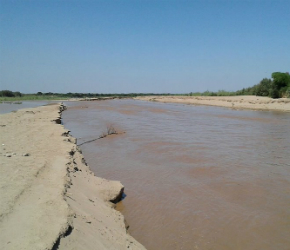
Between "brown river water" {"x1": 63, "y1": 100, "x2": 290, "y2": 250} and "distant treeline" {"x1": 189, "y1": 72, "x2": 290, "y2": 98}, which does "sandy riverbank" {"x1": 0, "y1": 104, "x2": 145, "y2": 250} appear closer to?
"brown river water" {"x1": 63, "y1": 100, "x2": 290, "y2": 250}

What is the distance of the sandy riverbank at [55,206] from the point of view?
7.07 ft

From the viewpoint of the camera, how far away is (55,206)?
2.71 meters

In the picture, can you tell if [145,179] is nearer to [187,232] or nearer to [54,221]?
[187,232]

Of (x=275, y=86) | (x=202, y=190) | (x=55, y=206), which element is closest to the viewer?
(x=55, y=206)

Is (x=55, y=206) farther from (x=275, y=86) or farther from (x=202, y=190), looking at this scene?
(x=275, y=86)

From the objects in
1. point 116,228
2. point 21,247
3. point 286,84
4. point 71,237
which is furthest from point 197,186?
point 286,84

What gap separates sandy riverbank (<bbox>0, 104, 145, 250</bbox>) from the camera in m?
2.15

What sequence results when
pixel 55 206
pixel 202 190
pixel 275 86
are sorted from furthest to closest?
1. pixel 275 86
2. pixel 202 190
3. pixel 55 206

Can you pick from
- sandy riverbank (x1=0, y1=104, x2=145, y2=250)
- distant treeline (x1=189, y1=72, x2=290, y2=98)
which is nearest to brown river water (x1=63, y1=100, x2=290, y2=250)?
sandy riverbank (x1=0, y1=104, x2=145, y2=250)

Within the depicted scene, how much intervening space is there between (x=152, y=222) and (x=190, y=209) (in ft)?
2.38

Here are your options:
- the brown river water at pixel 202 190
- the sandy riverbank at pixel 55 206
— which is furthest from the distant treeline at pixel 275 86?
the sandy riverbank at pixel 55 206

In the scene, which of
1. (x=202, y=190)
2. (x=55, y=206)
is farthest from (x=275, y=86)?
(x=55, y=206)

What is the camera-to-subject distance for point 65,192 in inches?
126

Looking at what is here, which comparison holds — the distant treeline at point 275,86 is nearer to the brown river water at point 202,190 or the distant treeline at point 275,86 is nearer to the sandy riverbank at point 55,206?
the brown river water at point 202,190
